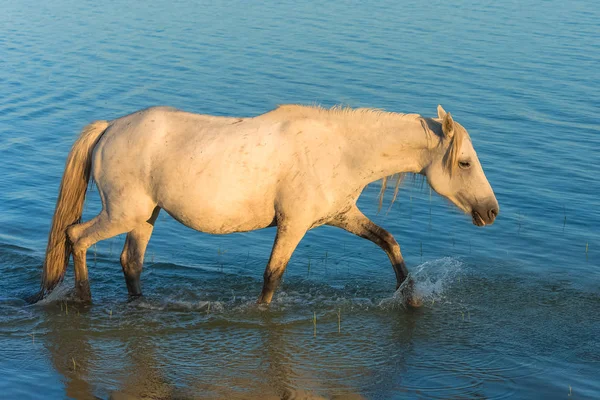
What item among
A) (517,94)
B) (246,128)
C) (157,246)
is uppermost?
(246,128)

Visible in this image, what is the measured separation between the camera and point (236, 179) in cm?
664

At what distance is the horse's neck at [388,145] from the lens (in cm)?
666

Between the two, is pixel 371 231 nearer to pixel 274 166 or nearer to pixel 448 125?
pixel 274 166

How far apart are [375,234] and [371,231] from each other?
5cm

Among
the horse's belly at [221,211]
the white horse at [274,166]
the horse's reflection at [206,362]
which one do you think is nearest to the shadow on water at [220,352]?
the horse's reflection at [206,362]

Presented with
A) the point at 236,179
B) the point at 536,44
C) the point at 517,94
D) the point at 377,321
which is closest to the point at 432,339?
the point at 377,321

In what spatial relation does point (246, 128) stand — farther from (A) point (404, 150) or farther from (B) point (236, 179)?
(A) point (404, 150)

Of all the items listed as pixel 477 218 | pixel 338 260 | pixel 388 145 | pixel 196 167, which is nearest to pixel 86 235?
pixel 196 167

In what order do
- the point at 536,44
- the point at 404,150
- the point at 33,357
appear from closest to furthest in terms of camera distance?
the point at 33,357, the point at 404,150, the point at 536,44

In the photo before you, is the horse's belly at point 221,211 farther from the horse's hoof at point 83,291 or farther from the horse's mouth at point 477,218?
the horse's mouth at point 477,218

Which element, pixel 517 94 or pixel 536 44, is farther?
pixel 536 44

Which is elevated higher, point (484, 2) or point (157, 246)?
point (484, 2)

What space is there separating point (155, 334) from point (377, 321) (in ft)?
6.10

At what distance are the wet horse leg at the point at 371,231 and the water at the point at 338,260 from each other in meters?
0.34
